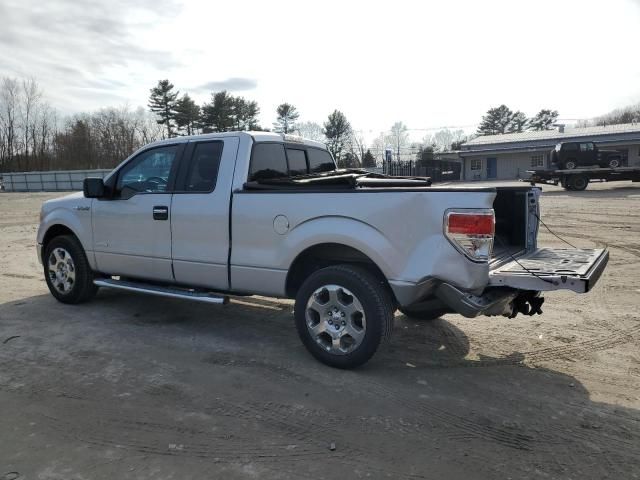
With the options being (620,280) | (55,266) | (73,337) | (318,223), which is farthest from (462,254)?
(55,266)

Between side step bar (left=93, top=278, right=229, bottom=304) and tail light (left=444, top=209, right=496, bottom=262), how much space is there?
2306mm

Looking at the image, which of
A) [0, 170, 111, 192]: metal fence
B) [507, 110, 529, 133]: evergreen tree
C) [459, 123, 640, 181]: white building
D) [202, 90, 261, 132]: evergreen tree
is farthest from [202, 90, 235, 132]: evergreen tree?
[507, 110, 529, 133]: evergreen tree

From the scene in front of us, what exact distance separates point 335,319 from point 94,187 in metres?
3.31

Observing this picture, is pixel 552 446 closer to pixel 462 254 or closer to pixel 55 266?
pixel 462 254

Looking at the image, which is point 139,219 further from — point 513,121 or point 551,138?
point 513,121

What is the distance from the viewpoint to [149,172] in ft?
17.8

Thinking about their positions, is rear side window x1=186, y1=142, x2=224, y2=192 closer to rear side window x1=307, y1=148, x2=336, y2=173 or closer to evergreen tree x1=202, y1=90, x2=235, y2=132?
rear side window x1=307, y1=148, x2=336, y2=173

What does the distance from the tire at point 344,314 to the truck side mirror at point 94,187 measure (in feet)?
9.40

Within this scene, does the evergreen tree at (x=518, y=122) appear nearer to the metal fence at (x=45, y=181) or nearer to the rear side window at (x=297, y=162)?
the metal fence at (x=45, y=181)

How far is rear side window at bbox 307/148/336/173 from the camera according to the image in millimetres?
5879

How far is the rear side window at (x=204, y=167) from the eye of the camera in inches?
191

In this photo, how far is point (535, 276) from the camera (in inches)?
137

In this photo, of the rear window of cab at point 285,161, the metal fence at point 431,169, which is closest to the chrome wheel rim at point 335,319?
the rear window of cab at point 285,161

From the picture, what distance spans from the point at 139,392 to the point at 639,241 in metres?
10.3
